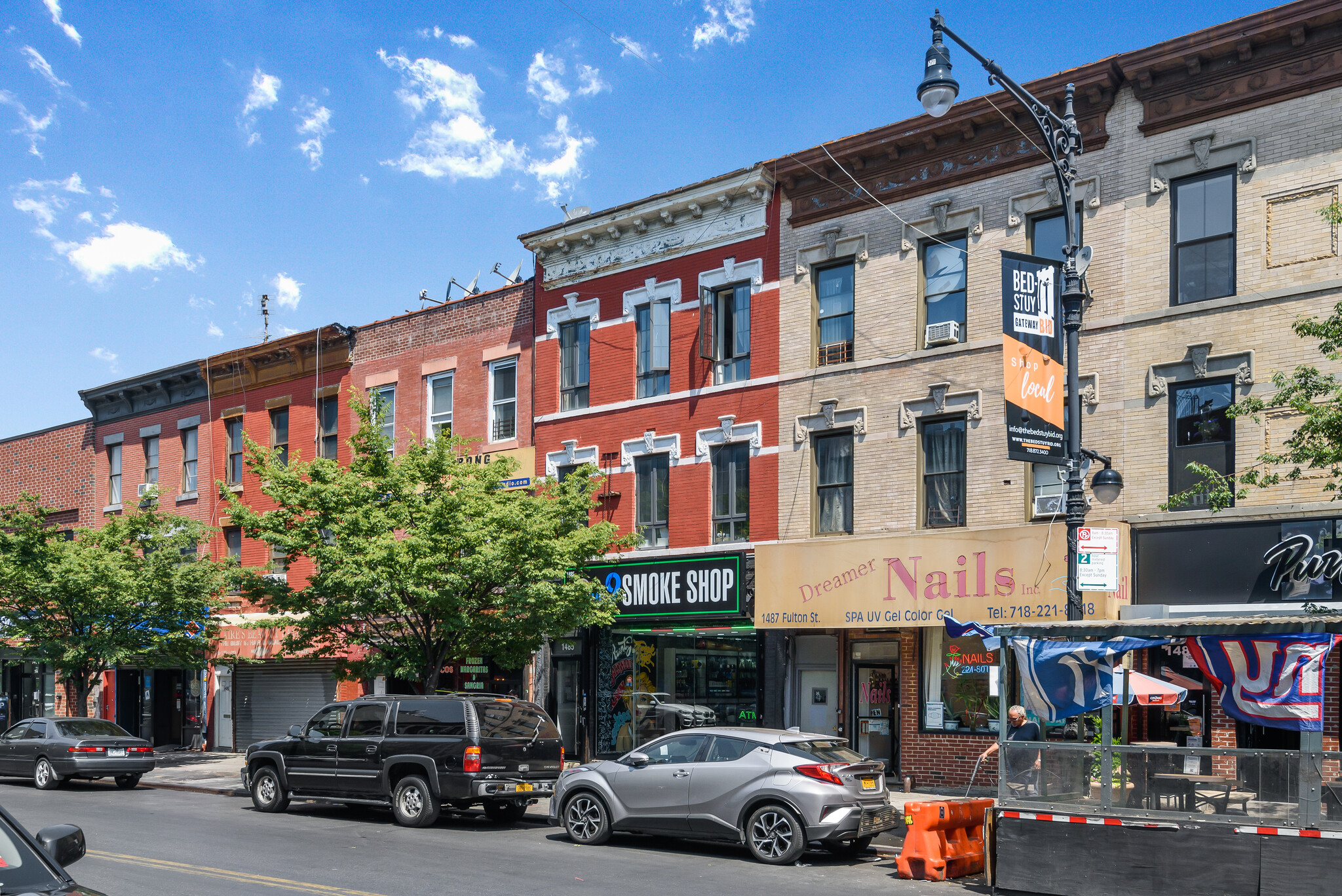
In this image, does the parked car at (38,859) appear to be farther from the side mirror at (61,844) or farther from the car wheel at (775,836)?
the car wheel at (775,836)

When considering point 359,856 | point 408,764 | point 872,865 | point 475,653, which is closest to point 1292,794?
point 872,865

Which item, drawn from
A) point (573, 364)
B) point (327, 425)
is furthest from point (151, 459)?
point (573, 364)

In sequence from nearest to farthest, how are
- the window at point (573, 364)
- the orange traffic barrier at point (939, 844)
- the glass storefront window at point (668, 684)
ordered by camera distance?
1. the orange traffic barrier at point (939, 844)
2. the glass storefront window at point (668, 684)
3. the window at point (573, 364)

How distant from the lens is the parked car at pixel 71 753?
22.1m

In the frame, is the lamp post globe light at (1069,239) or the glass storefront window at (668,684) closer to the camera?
the lamp post globe light at (1069,239)

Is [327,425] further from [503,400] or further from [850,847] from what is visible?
[850,847]

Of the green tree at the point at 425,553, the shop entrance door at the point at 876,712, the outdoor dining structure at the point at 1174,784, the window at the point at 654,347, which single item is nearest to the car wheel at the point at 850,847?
the outdoor dining structure at the point at 1174,784

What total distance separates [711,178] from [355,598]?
10.1m

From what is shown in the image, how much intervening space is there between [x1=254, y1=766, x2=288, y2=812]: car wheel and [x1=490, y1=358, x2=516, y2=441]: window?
10.0 meters

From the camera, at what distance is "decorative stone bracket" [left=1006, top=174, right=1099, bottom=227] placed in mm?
18969

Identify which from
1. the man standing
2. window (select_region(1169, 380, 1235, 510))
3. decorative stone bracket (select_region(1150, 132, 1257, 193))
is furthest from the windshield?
decorative stone bracket (select_region(1150, 132, 1257, 193))

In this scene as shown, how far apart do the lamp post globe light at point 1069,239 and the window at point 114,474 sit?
30.0 meters

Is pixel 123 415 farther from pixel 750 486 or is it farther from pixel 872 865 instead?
pixel 872 865

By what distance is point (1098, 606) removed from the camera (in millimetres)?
17375
